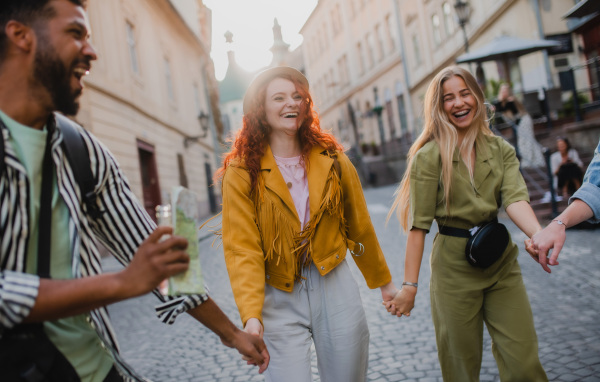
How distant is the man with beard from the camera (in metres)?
1.20

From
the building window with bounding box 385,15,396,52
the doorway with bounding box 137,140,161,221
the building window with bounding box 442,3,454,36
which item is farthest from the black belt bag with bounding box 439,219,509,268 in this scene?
the building window with bounding box 385,15,396,52

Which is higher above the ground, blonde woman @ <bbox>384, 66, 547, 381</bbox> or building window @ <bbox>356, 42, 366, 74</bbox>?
building window @ <bbox>356, 42, 366, 74</bbox>

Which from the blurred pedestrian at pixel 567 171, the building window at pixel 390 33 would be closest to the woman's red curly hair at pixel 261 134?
the blurred pedestrian at pixel 567 171

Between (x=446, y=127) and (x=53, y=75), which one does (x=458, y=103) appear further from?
(x=53, y=75)

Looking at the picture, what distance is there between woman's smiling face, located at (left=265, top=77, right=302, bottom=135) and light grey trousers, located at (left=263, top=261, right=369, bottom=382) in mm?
718

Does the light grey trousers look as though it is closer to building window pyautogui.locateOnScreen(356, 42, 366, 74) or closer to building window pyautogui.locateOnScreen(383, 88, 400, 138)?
building window pyautogui.locateOnScreen(383, 88, 400, 138)

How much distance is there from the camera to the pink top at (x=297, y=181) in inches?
104

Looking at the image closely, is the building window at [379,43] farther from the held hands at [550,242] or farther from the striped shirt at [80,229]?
the striped shirt at [80,229]

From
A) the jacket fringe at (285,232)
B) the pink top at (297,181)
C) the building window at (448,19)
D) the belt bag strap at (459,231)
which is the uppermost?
the building window at (448,19)

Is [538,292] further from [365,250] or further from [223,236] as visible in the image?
[223,236]

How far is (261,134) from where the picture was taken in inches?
110

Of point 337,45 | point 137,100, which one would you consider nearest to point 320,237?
point 137,100

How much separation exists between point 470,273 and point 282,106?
4.33 feet

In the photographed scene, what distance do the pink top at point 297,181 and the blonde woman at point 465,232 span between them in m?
0.67
